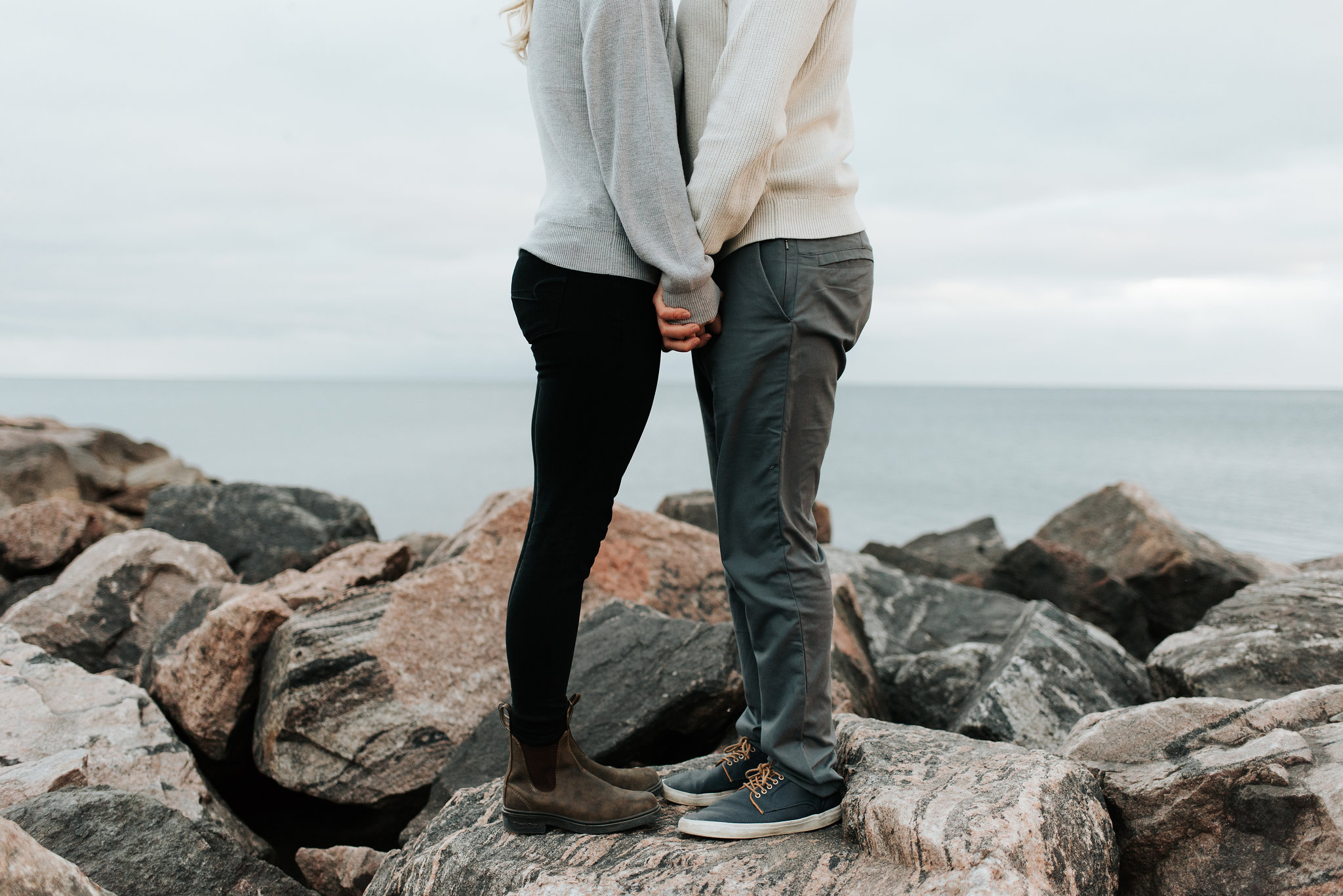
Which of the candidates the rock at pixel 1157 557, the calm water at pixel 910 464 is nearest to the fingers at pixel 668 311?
the rock at pixel 1157 557

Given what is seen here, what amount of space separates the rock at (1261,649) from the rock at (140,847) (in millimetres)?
3576

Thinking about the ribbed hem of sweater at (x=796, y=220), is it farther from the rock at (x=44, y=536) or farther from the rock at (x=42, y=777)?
the rock at (x=44, y=536)

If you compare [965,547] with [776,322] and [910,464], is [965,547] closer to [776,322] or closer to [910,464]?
[776,322]

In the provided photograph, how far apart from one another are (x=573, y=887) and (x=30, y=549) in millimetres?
6779

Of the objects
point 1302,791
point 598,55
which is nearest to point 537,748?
point 598,55

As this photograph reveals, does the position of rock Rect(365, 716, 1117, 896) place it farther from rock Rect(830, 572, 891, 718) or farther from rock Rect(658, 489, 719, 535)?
rock Rect(658, 489, 719, 535)

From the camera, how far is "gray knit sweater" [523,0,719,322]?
214cm

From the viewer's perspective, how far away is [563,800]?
2.39 metres

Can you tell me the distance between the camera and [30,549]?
6961mm

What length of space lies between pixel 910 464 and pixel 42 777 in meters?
36.6

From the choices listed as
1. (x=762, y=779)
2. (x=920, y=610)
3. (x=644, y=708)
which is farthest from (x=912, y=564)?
(x=762, y=779)

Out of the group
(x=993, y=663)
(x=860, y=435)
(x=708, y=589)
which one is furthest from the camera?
(x=860, y=435)

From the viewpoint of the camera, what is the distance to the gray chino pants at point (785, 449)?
7.32 feet

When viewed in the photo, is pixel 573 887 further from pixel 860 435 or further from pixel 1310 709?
pixel 860 435
